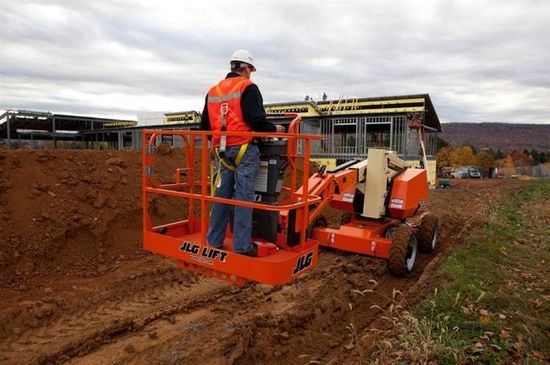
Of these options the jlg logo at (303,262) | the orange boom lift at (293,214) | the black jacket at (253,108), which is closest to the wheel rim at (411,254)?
the orange boom lift at (293,214)

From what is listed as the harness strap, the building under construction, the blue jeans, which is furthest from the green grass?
the building under construction

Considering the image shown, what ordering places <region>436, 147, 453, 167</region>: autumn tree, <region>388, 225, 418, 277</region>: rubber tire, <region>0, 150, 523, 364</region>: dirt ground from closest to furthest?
<region>0, 150, 523, 364</region>: dirt ground < <region>388, 225, 418, 277</region>: rubber tire < <region>436, 147, 453, 167</region>: autumn tree

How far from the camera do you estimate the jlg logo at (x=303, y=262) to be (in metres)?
4.44

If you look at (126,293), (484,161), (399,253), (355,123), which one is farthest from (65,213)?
(484,161)

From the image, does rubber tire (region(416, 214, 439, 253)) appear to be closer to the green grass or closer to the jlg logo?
the green grass

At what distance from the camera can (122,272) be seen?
6957mm

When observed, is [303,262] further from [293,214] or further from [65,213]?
[65,213]

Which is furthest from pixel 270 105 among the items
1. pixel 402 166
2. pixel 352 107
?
pixel 402 166

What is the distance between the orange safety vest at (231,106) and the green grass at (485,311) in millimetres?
2533

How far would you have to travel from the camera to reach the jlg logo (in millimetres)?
4441

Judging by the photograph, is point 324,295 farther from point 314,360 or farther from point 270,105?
point 270,105

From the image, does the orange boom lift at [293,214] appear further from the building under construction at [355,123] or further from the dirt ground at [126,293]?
the building under construction at [355,123]

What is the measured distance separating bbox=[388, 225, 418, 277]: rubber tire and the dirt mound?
445 cm

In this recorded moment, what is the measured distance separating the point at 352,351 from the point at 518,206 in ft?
43.4
